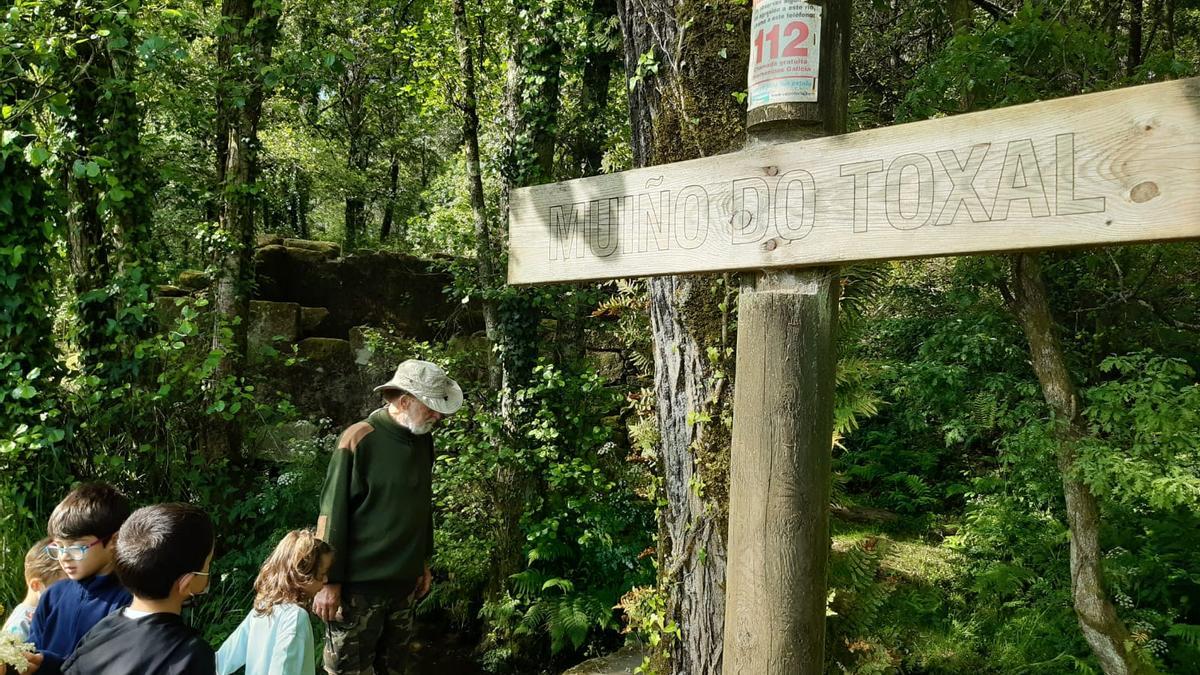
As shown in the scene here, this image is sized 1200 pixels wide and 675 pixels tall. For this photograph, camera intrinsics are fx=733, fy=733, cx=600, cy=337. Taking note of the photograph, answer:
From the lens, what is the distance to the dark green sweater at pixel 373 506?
11.1ft

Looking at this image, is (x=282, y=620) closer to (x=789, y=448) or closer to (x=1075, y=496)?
(x=789, y=448)

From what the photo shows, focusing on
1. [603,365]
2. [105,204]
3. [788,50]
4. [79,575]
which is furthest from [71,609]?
[603,365]

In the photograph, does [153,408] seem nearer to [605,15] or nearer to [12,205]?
[12,205]

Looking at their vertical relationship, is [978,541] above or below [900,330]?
below

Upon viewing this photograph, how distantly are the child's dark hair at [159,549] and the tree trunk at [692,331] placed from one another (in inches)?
65.0

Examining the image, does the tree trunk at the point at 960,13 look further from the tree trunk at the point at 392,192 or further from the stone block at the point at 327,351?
the tree trunk at the point at 392,192

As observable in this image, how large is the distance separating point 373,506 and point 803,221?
252 cm

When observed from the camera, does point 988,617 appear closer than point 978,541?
Yes

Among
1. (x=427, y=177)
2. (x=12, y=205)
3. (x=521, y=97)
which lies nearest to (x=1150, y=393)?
(x=521, y=97)

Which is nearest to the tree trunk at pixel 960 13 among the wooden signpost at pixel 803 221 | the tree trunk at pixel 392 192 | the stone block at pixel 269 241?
the wooden signpost at pixel 803 221

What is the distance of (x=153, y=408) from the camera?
517 cm

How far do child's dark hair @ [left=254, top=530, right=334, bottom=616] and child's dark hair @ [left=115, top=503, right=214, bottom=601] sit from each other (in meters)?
0.49

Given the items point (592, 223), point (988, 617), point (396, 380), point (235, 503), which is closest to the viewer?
point (592, 223)

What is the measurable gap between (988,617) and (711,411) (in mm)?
4201
